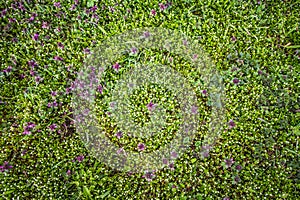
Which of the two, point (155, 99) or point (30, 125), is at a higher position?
point (155, 99)

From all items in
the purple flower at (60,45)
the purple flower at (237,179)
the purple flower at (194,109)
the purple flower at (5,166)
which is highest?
the purple flower at (60,45)

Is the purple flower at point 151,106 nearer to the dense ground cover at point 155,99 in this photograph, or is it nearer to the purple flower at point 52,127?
the dense ground cover at point 155,99

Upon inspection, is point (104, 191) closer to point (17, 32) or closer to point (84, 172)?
point (84, 172)

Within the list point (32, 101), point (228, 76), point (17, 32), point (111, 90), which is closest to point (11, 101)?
point (32, 101)

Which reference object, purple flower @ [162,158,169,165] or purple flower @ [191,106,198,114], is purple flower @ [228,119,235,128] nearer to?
purple flower @ [191,106,198,114]

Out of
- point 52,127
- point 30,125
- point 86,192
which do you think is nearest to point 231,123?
point 86,192

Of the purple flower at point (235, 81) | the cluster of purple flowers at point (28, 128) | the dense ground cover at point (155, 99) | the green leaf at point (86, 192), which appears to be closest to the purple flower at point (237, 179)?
→ the dense ground cover at point (155, 99)

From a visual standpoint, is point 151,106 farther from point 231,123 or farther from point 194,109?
point 231,123

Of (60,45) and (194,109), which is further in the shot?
(60,45)

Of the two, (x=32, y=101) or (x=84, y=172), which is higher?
(x=32, y=101)
